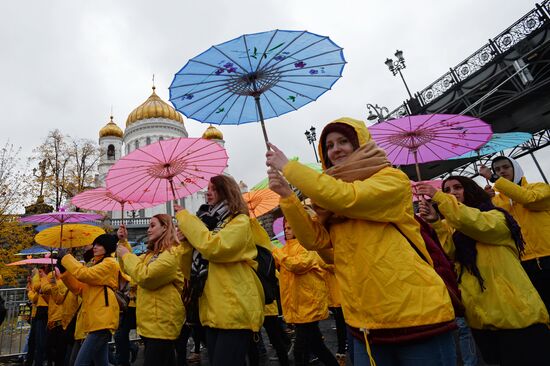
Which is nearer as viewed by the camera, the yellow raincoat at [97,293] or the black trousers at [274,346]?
the black trousers at [274,346]

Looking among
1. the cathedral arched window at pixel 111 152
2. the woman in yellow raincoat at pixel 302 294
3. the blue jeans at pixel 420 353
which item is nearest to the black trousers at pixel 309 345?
the woman in yellow raincoat at pixel 302 294

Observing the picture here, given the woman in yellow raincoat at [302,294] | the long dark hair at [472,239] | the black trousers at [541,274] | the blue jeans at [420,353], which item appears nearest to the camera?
the blue jeans at [420,353]

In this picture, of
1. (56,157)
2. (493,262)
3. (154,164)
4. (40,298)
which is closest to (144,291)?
(154,164)

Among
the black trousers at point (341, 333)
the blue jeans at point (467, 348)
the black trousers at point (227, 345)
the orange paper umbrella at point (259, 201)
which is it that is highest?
the orange paper umbrella at point (259, 201)

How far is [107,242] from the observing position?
4523mm

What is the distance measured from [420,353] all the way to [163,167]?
3.60m

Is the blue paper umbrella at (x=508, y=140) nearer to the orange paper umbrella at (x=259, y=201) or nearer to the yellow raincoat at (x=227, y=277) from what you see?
the orange paper umbrella at (x=259, y=201)

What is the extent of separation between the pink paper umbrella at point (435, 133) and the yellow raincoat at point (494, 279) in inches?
60.5

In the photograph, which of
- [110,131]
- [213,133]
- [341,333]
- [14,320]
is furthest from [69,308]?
[110,131]

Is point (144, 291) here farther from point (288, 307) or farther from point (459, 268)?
point (459, 268)

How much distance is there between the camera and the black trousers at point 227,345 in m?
2.62

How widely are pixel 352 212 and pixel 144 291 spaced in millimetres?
2739

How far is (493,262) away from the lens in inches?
109

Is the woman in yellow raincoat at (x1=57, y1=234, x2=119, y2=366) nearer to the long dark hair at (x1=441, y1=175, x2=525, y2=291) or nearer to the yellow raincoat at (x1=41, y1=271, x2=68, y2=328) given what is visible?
the yellow raincoat at (x1=41, y1=271, x2=68, y2=328)
